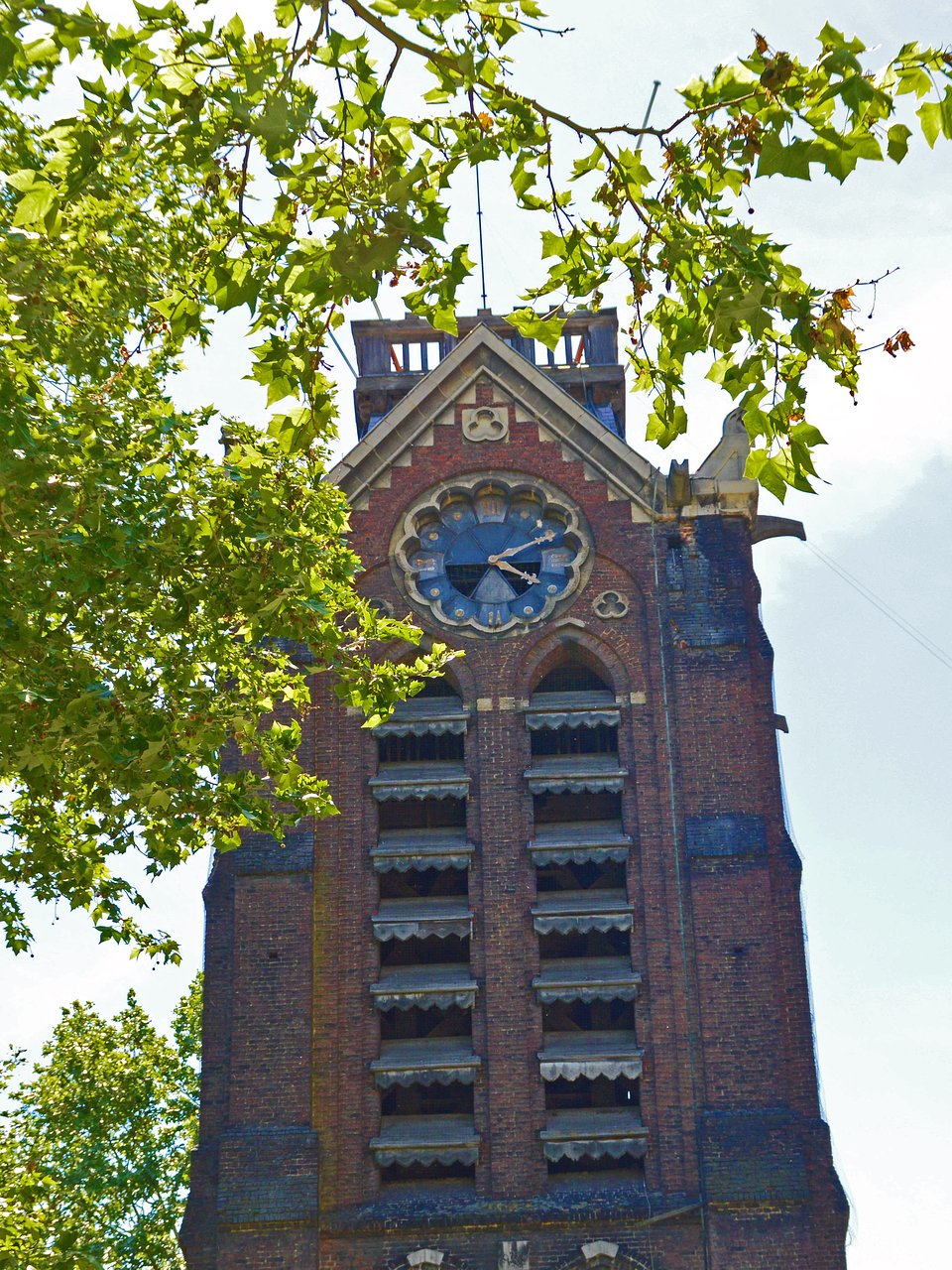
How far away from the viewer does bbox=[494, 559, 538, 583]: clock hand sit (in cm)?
2911

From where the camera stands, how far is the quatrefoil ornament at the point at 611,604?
28.8m

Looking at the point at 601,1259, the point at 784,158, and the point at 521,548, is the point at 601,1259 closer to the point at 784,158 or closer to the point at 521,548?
the point at 521,548

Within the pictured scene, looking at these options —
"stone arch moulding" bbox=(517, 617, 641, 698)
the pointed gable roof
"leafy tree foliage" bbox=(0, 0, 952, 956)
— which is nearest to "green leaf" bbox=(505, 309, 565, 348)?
"leafy tree foliage" bbox=(0, 0, 952, 956)

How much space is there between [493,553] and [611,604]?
222 centimetres

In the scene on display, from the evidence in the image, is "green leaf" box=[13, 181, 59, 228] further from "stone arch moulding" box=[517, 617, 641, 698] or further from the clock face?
the clock face

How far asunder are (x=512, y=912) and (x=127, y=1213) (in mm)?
13501

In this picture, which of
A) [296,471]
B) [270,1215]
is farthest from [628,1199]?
[296,471]

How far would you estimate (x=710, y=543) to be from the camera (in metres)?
29.5

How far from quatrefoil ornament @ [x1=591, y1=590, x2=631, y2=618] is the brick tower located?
58mm

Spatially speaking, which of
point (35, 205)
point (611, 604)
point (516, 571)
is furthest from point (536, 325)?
point (516, 571)

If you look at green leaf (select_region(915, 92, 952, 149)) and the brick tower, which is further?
the brick tower

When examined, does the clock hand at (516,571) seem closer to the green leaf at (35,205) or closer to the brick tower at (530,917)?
the brick tower at (530,917)

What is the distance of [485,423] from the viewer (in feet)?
100

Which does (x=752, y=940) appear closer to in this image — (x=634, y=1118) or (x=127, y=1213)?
(x=634, y=1118)
